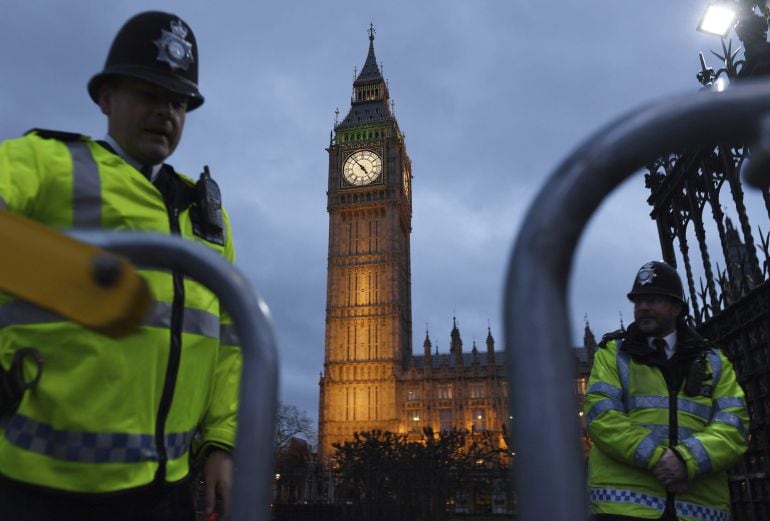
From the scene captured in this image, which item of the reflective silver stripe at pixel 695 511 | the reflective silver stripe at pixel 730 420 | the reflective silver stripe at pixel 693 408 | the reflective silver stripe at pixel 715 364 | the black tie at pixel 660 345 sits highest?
the black tie at pixel 660 345

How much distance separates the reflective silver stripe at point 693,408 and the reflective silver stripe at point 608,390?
0.30 m

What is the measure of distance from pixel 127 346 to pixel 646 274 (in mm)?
2867

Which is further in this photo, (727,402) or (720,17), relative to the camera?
(720,17)

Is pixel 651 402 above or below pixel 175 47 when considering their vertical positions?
below

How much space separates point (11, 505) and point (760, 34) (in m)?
7.60

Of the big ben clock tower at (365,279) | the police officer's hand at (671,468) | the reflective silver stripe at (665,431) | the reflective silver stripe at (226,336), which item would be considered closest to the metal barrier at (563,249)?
the reflective silver stripe at (226,336)

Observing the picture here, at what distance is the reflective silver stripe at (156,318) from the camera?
1611 mm

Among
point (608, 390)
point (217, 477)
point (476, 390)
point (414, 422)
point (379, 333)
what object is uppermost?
point (379, 333)

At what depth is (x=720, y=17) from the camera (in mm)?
6574

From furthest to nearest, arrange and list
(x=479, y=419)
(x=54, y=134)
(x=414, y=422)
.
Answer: (x=479, y=419) < (x=414, y=422) < (x=54, y=134)

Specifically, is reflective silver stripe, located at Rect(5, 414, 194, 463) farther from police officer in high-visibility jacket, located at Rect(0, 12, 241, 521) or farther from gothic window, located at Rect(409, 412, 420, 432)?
gothic window, located at Rect(409, 412, 420, 432)

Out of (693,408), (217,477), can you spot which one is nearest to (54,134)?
(217,477)

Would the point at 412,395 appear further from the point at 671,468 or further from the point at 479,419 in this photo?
the point at 671,468

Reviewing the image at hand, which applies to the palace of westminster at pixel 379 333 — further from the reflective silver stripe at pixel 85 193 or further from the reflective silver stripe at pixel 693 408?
the reflective silver stripe at pixel 85 193
